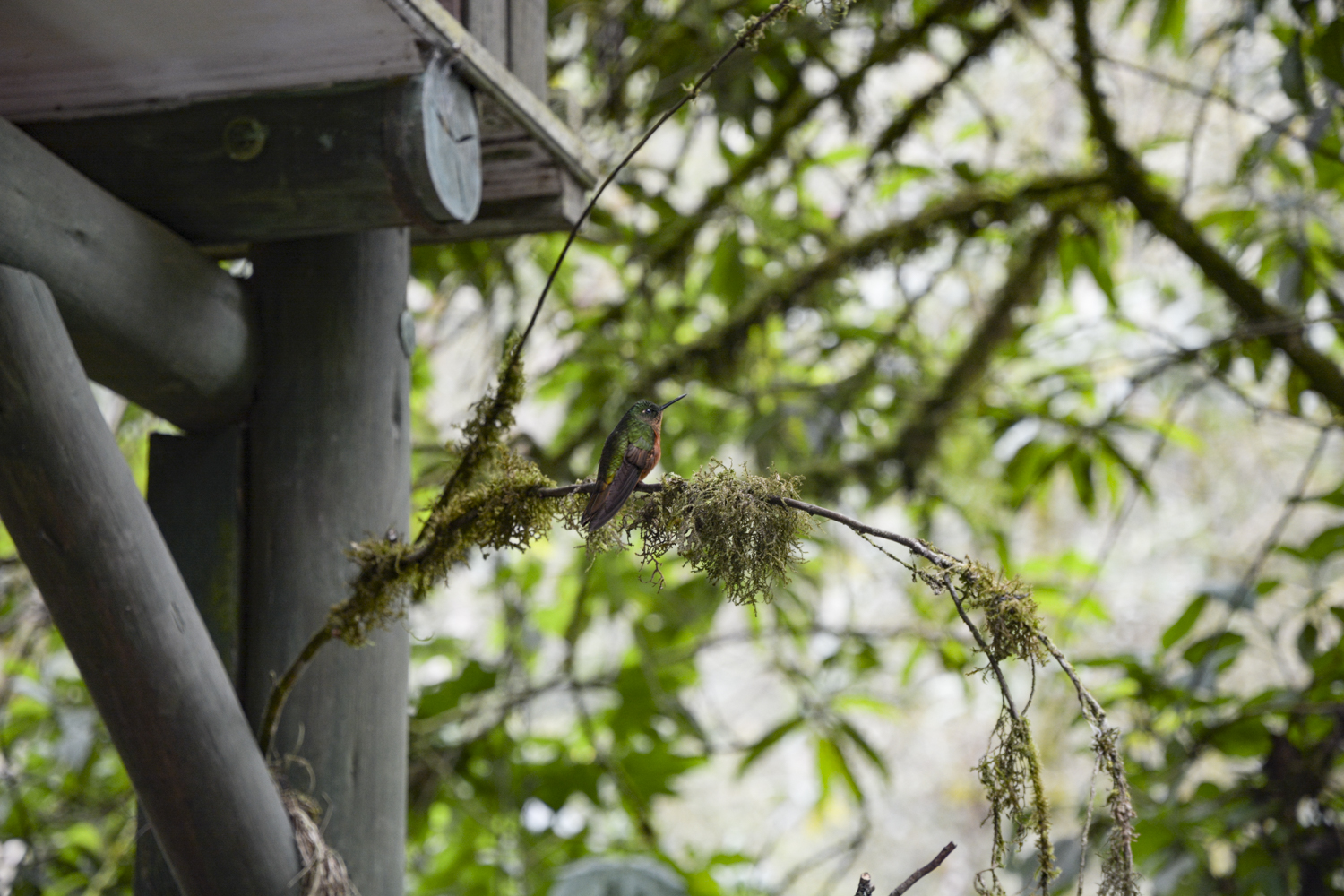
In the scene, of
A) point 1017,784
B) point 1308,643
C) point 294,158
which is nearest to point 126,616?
point 294,158

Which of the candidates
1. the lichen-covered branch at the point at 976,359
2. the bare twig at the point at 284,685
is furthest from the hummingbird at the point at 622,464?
the lichen-covered branch at the point at 976,359

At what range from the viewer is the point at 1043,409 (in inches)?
90.7

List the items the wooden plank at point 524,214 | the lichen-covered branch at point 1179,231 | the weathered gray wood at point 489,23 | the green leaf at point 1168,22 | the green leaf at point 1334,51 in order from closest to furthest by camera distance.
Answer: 1. the weathered gray wood at point 489,23
2. the wooden plank at point 524,214
3. the green leaf at point 1334,51
4. the lichen-covered branch at point 1179,231
5. the green leaf at point 1168,22

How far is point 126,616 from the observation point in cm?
88

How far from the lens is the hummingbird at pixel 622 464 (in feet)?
2.23

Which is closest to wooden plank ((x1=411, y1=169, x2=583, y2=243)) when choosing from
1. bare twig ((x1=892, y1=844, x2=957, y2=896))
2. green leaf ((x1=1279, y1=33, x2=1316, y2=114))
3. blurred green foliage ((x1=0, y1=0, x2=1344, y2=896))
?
blurred green foliage ((x1=0, y1=0, x2=1344, y2=896))

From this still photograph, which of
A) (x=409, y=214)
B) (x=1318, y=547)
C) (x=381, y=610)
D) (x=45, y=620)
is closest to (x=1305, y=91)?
(x=1318, y=547)

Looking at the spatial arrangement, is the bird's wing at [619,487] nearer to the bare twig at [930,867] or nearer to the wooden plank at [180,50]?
the bare twig at [930,867]

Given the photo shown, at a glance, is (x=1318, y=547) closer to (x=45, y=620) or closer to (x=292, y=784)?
(x=292, y=784)

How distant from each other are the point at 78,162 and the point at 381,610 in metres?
0.62

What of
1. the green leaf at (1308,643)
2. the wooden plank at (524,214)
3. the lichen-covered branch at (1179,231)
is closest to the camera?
the wooden plank at (524,214)

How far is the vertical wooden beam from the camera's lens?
3.69 feet

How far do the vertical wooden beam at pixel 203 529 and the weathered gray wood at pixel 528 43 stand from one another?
525mm

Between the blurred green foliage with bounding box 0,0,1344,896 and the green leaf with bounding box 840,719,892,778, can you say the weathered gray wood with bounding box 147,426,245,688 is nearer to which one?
the blurred green foliage with bounding box 0,0,1344,896
